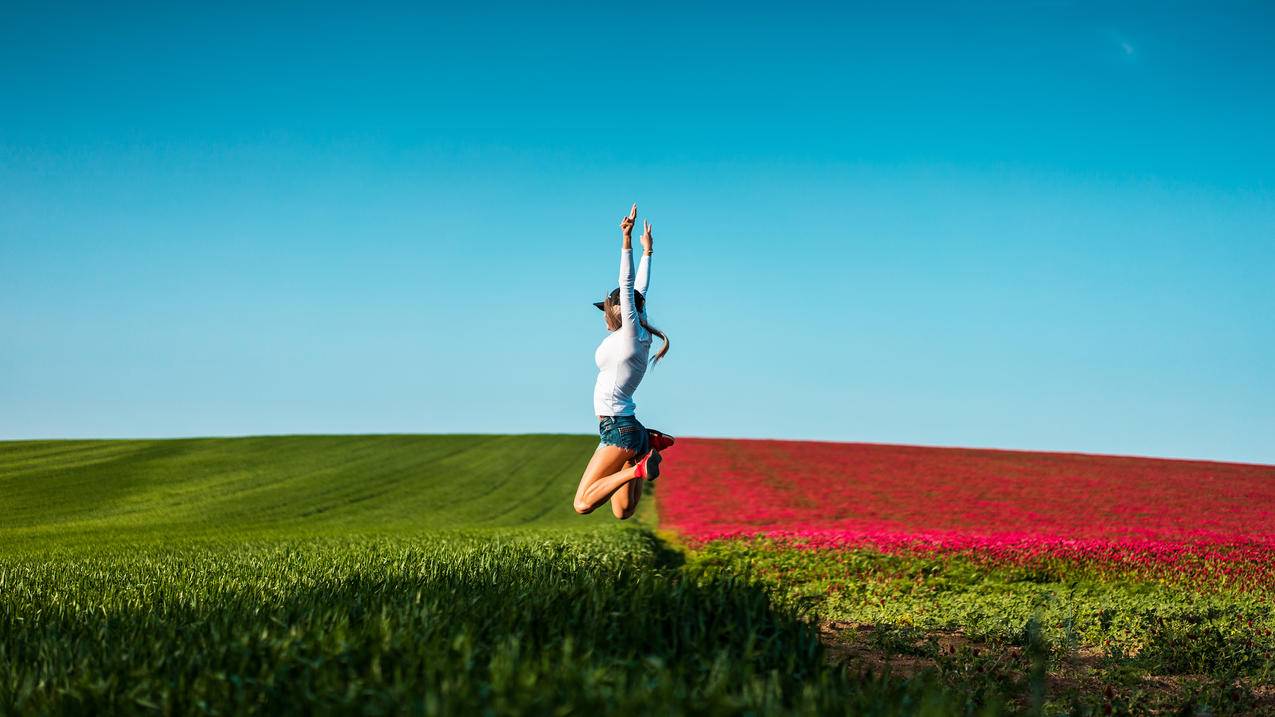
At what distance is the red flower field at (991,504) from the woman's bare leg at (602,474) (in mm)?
11298

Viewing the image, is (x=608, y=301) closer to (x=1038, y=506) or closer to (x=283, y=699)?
(x=283, y=699)

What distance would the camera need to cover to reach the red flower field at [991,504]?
18.7 m

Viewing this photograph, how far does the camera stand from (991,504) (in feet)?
94.9

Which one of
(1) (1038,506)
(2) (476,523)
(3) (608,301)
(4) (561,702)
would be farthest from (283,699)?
(1) (1038,506)

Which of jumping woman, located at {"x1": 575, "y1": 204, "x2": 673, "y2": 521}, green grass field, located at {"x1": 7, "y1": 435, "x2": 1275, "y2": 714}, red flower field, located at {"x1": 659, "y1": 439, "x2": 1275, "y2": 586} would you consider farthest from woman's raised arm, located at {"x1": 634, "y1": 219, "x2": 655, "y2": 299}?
red flower field, located at {"x1": 659, "y1": 439, "x2": 1275, "y2": 586}

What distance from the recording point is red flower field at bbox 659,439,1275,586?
61.2ft

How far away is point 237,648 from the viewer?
541 cm

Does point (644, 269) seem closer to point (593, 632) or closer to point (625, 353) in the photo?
point (625, 353)

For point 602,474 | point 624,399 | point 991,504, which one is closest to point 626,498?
point 602,474

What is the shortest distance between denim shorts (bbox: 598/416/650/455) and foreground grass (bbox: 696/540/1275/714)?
1.44m

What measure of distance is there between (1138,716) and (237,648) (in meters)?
7.75

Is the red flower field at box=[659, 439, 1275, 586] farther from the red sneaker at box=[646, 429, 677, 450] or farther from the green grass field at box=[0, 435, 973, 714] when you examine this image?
the red sneaker at box=[646, 429, 677, 450]

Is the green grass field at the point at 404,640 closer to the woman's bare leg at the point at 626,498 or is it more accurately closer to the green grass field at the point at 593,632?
the green grass field at the point at 593,632

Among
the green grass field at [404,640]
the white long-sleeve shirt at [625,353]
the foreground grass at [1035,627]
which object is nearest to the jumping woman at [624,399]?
the white long-sleeve shirt at [625,353]
